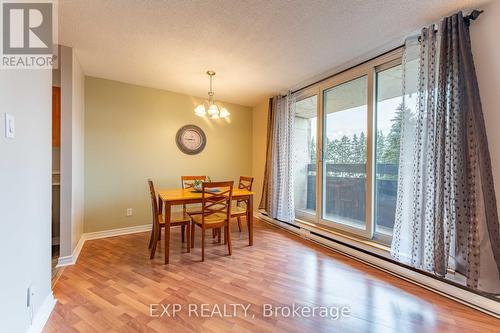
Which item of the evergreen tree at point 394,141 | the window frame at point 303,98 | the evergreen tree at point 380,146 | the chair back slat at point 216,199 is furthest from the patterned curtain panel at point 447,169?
the chair back slat at point 216,199

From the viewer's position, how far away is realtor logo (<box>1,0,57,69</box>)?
3.76 feet

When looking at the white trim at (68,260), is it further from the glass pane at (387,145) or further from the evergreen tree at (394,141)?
the evergreen tree at (394,141)

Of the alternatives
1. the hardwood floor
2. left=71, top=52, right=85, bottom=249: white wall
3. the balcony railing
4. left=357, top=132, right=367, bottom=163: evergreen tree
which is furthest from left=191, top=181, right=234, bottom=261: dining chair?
left=357, top=132, right=367, bottom=163: evergreen tree

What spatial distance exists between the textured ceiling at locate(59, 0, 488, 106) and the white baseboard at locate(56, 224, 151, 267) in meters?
2.26

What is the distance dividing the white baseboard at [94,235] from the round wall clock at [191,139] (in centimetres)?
145

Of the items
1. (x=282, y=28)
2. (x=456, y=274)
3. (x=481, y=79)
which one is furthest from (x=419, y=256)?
(x=282, y=28)

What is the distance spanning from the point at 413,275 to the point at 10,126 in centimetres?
311

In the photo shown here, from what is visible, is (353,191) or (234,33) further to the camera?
(353,191)

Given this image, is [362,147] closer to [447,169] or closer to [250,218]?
[447,169]

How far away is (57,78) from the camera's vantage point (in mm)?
2516

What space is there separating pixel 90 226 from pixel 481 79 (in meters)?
4.61

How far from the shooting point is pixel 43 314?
4.98ft

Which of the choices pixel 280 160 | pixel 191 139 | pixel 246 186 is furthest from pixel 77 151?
pixel 280 160

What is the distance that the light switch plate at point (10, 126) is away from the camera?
108cm
